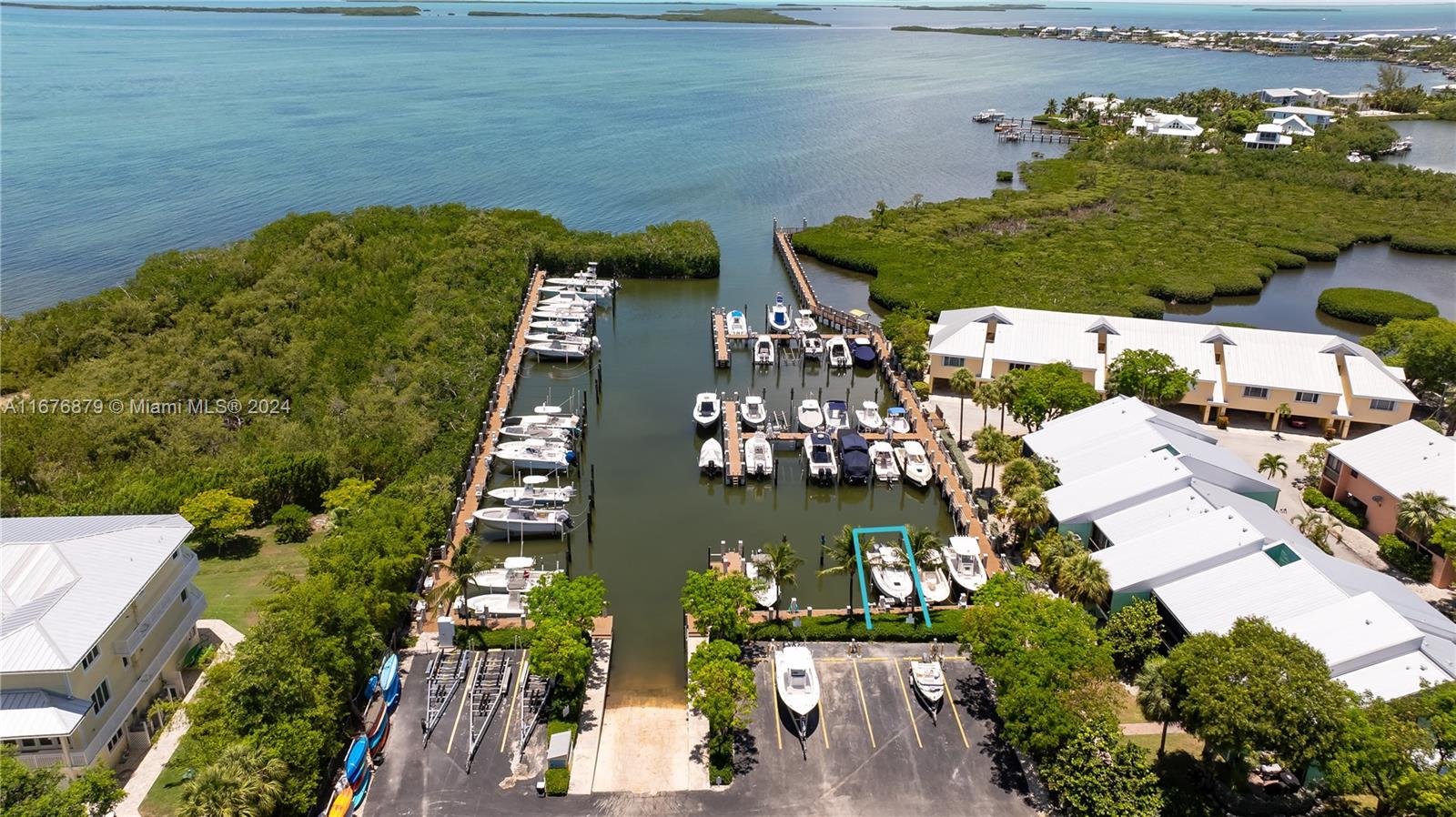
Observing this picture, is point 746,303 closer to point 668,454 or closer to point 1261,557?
point 668,454

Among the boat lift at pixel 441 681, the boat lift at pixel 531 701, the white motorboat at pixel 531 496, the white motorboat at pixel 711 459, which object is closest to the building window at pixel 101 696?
the boat lift at pixel 441 681

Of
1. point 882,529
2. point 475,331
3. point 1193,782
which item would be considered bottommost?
point 1193,782

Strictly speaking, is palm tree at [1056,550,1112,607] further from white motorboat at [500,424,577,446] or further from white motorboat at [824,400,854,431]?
white motorboat at [500,424,577,446]

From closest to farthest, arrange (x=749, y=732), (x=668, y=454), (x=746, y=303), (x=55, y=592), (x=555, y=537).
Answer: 1. (x=55, y=592)
2. (x=749, y=732)
3. (x=555, y=537)
4. (x=668, y=454)
5. (x=746, y=303)

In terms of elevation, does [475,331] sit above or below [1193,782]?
above

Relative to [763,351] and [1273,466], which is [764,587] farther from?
[763,351]

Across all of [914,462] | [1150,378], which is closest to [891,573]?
[914,462]

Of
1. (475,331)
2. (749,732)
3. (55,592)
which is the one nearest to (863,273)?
(475,331)
